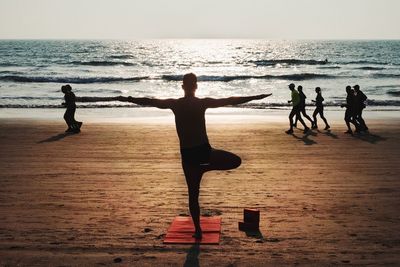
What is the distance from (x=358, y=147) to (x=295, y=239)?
29.3 ft

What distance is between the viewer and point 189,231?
7754 millimetres

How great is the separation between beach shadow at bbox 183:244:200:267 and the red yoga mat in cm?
17

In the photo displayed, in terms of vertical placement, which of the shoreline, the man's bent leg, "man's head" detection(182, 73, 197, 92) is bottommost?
the shoreline

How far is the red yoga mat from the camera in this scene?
24.1 feet

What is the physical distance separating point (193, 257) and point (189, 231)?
951mm

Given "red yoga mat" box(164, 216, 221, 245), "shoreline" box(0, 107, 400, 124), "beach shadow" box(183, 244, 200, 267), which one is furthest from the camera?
"shoreline" box(0, 107, 400, 124)

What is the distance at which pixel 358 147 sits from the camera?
1578 centimetres

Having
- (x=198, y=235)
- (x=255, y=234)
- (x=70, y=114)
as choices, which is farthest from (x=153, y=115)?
(x=198, y=235)

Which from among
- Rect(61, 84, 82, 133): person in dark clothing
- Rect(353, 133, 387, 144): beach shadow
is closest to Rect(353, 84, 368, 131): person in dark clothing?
Rect(353, 133, 387, 144): beach shadow

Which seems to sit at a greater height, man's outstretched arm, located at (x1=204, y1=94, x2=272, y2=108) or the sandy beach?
man's outstretched arm, located at (x1=204, y1=94, x2=272, y2=108)

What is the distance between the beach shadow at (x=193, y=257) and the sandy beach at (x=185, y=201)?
0.02m

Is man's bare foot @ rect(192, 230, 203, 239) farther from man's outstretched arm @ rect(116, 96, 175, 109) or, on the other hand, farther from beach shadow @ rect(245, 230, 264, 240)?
man's outstretched arm @ rect(116, 96, 175, 109)

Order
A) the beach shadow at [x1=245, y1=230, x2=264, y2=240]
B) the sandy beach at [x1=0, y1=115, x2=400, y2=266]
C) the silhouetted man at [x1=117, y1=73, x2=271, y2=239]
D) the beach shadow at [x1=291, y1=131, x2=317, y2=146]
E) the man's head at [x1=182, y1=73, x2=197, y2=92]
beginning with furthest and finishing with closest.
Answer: the beach shadow at [x1=291, y1=131, x2=317, y2=146], the beach shadow at [x1=245, y1=230, x2=264, y2=240], the man's head at [x1=182, y1=73, x2=197, y2=92], the silhouetted man at [x1=117, y1=73, x2=271, y2=239], the sandy beach at [x1=0, y1=115, x2=400, y2=266]

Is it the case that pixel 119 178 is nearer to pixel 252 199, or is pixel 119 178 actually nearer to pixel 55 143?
pixel 252 199
